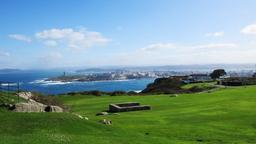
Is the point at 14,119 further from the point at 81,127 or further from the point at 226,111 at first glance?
the point at 226,111

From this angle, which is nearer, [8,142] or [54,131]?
[8,142]

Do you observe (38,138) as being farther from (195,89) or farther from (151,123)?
(195,89)

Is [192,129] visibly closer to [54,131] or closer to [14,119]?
[54,131]

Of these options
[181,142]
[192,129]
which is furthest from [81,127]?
[192,129]

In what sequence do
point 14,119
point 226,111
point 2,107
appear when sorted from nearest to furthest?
1. point 14,119
2. point 2,107
3. point 226,111

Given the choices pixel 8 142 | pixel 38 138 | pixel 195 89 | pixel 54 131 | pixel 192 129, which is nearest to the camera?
pixel 8 142

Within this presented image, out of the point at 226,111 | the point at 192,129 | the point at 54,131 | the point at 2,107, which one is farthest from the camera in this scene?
the point at 226,111

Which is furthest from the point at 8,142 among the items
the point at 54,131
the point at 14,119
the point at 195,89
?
the point at 195,89

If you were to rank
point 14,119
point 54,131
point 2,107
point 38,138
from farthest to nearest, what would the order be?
point 2,107 < point 14,119 < point 54,131 < point 38,138

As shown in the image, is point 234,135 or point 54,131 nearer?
point 54,131
